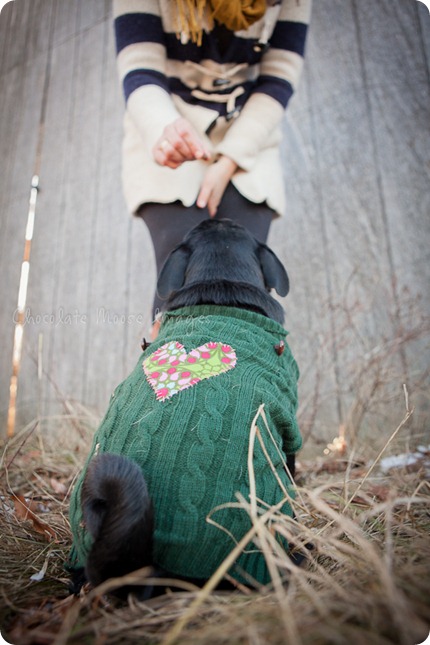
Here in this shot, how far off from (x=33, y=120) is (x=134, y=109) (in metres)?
1.94

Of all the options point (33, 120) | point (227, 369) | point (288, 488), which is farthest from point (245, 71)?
point (33, 120)

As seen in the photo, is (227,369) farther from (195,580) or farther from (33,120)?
(33,120)

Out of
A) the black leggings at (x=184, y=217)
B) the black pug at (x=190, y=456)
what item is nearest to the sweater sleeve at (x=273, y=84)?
the black leggings at (x=184, y=217)

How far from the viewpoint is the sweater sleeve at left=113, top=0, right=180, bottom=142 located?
149 centimetres

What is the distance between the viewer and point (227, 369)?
910 mm

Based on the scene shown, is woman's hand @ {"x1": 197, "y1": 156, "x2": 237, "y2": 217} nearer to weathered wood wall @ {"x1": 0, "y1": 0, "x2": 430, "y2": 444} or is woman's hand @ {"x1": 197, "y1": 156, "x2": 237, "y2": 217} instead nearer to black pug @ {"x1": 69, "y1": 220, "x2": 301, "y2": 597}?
black pug @ {"x1": 69, "y1": 220, "x2": 301, "y2": 597}

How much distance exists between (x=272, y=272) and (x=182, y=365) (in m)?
0.69

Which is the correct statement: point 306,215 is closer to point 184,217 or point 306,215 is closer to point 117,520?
point 184,217

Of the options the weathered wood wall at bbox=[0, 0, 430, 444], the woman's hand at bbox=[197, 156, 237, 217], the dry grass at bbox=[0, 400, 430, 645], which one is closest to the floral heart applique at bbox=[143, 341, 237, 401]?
the dry grass at bbox=[0, 400, 430, 645]

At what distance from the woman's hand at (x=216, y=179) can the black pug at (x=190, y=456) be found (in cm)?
55

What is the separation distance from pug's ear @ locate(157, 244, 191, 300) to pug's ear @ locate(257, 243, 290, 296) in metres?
0.26

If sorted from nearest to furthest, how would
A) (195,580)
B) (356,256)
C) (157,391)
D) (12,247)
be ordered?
(195,580) → (157,391) → (356,256) → (12,247)

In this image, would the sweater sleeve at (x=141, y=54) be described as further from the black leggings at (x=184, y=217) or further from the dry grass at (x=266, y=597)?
the dry grass at (x=266, y=597)

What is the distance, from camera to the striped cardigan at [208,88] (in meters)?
1.52
